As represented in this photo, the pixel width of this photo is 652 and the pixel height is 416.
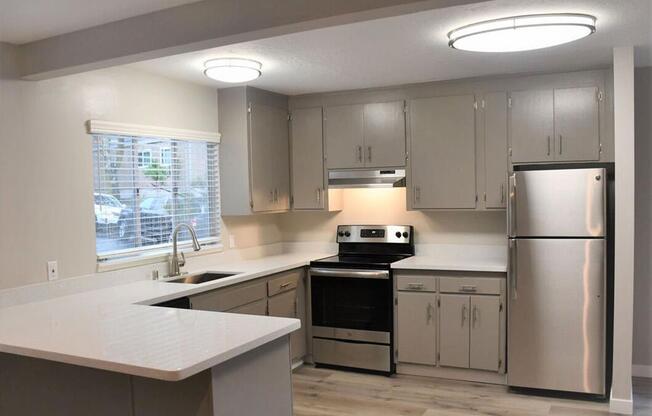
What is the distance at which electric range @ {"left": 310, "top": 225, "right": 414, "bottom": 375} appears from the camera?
4430 mm

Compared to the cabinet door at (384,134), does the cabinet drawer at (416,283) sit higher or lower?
lower

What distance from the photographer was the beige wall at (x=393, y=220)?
474cm

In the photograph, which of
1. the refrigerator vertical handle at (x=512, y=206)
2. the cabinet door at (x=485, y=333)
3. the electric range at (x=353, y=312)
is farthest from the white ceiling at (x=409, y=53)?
the cabinet door at (x=485, y=333)

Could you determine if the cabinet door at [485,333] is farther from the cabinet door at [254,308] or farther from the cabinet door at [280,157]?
the cabinet door at [280,157]

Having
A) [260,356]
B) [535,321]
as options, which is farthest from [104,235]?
[535,321]

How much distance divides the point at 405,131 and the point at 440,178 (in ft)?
1.60

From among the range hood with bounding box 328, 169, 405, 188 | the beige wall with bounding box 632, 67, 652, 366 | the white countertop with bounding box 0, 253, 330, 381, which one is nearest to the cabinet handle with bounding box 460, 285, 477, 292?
the range hood with bounding box 328, 169, 405, 188

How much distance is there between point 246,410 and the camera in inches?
86.8

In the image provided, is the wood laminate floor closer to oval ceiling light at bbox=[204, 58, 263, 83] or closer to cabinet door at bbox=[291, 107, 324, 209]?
cabinet door at bbox=[291, 107, 324, 209]

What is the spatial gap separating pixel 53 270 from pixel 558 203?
320 centimetres

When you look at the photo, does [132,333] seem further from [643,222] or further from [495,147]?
[643,222]

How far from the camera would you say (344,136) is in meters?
4.91

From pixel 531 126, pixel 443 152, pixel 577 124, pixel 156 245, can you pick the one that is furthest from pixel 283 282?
pixel 577 124

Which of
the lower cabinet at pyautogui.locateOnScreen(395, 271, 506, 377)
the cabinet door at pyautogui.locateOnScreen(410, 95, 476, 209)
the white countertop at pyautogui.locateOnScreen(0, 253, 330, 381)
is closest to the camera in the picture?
the white countertop at pyautogui.locateOnScreen(0, 253, 330, 381)
